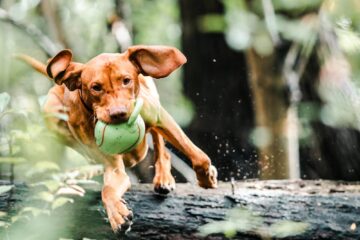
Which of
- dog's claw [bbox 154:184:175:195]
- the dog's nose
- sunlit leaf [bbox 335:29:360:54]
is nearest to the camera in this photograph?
sunlit leaf [bbox 335:29:360:54]

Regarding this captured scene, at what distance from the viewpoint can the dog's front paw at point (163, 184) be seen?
11.5ft

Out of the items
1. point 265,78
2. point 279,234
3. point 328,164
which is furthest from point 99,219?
point 328,164

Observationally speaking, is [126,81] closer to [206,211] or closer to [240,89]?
[206,211]

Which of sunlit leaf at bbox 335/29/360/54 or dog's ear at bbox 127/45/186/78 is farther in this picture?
dog's ear at bbox 127/45/186/78

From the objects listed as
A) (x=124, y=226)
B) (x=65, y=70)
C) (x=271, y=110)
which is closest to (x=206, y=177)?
(x=124, y=226)

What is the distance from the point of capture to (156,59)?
3.21m

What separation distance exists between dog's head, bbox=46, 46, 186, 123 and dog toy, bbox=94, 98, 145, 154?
3 centimetres

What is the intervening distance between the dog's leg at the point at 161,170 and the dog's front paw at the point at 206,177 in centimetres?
16

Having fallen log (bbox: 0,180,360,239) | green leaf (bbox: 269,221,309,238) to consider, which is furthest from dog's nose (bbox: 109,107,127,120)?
green leaf (bbox: 269,221,309,238)

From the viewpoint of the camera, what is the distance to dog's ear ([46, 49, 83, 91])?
3.13m

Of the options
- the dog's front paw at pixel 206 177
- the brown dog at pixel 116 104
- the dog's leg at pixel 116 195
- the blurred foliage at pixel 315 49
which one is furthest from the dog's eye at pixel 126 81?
the dog's front paw at pixel 206 177

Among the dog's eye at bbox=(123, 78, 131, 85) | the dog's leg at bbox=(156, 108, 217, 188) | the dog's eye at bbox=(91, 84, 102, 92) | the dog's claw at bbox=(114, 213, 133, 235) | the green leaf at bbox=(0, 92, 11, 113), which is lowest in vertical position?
the dog's claw at bbox=(114, 213, 133, 235)

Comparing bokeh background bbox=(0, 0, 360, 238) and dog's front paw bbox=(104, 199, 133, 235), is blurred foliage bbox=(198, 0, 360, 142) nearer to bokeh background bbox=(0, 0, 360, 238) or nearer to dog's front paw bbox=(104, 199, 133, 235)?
bokeh background bbox=(0, 0, 360, 238)

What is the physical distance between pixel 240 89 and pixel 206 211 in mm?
1970
